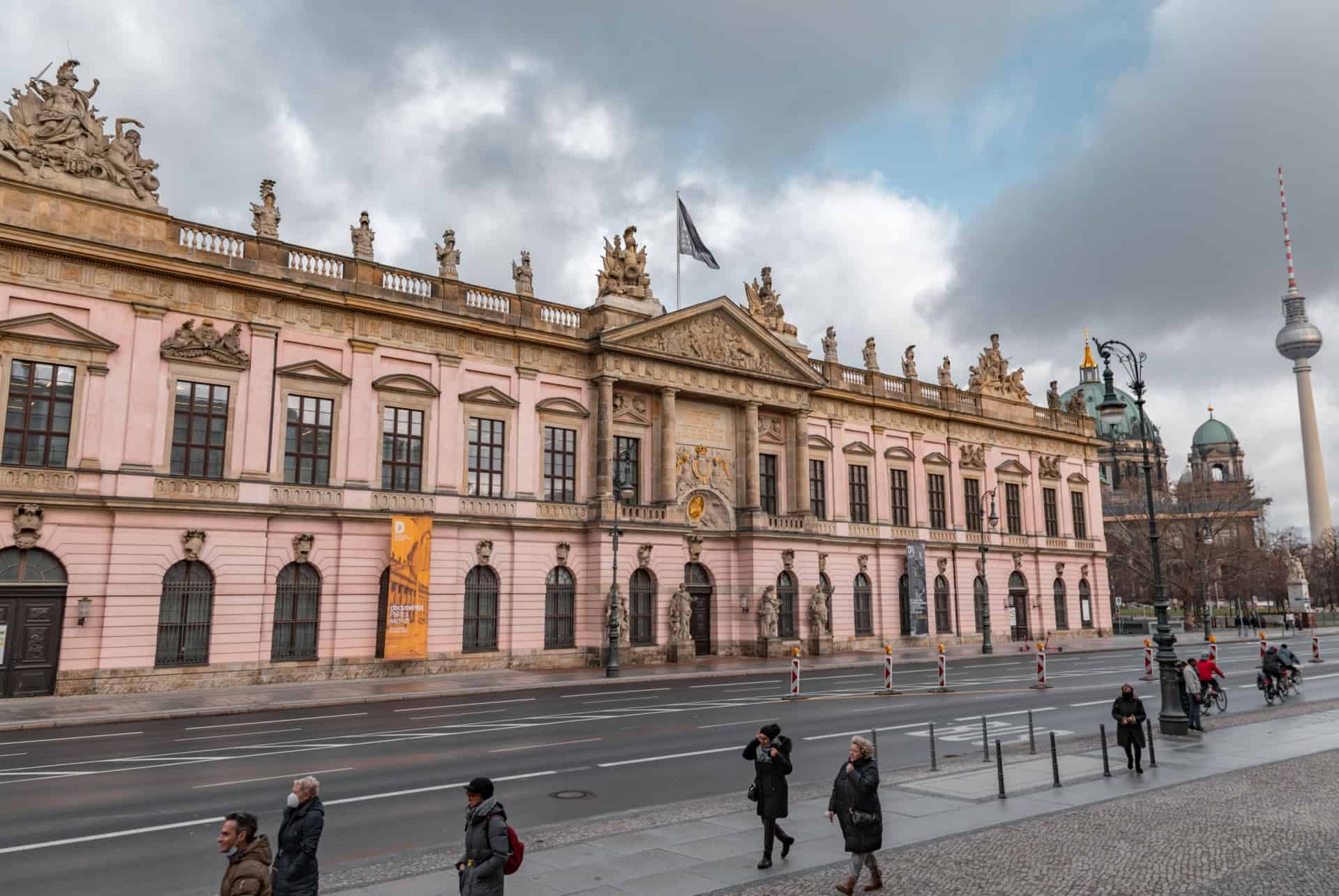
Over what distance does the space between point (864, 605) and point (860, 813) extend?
4193 centimetres

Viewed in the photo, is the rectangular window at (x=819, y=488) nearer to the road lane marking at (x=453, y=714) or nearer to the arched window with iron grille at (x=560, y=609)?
the arched window with iron grille at (x=560, y=609)

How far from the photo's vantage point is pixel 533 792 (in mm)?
Result: 13359

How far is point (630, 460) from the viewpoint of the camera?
41188 mm

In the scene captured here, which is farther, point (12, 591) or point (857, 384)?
point (857, 384)

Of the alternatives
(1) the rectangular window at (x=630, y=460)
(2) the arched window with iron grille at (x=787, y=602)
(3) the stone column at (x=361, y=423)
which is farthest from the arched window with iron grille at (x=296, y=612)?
(2) the arched window with iron grille at (x=787, y=602)

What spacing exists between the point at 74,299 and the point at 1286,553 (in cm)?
10912

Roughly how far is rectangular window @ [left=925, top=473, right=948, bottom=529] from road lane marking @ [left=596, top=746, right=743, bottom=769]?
39741 millimetres

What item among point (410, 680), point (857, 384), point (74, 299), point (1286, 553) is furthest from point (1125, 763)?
point (1286, 553)

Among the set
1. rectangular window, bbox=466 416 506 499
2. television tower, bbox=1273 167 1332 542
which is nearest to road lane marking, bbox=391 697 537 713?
rectangular window, bbox=466 416 506 499

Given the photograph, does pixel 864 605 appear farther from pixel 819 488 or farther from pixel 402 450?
pixel 402 450

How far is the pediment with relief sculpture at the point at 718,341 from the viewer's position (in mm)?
40781

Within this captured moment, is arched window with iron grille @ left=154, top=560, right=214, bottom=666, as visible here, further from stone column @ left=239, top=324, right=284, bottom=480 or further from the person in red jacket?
the person in red jacket

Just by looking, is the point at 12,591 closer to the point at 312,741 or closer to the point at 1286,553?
the point at 312,741

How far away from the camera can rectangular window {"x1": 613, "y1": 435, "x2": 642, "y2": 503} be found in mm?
40781
